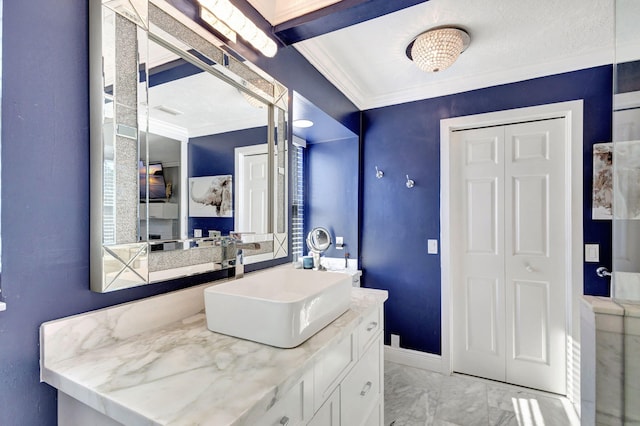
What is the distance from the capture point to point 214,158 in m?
1.28

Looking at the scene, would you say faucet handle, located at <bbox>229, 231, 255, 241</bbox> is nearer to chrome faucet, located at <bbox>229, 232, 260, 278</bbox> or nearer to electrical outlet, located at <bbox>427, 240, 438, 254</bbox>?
chrome faucet, located at <bbox>229, 232, 260, 278</bbox>

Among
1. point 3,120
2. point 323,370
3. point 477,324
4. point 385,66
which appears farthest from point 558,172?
point 3,120

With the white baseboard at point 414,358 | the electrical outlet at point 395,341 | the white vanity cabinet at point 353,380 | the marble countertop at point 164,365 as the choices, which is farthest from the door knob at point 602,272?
the marble countertop at point 164,365

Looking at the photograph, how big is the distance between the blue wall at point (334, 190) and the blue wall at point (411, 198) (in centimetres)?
11

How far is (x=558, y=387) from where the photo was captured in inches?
85.6

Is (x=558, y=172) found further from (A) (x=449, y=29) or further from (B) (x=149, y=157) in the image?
(B) (x=149, y=157)

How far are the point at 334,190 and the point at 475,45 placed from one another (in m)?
1.56

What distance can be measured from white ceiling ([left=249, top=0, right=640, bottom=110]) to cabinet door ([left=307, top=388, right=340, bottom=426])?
5.63 feet

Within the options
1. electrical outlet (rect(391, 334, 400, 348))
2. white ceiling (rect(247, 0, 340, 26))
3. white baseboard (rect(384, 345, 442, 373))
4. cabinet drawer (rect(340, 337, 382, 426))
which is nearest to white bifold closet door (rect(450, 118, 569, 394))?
white baseboard (rect(384, 345, 442, 373))

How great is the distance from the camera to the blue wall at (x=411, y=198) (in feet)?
7.67

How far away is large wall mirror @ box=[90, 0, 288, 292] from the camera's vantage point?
2.86ft

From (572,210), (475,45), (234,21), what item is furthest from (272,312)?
(572,210)

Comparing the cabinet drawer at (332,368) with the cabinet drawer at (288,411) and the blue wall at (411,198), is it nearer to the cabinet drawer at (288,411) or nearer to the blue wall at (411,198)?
the cabinet drawer at (288,411)

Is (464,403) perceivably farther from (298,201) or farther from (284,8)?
(284,8)
